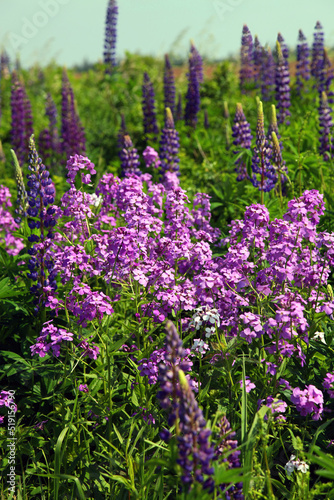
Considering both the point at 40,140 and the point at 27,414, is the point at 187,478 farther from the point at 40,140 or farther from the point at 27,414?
the point at 40,140

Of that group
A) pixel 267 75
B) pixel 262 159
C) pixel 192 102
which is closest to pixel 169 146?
pixel 262 159

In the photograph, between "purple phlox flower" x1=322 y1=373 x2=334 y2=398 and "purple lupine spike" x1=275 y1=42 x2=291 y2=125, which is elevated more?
"purple lupine spike" x1=275 y1=42 x2=291 y2=125

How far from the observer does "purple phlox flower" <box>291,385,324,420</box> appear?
2.66 m

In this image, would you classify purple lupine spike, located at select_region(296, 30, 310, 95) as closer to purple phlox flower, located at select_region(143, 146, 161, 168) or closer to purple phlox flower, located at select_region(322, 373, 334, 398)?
purple phlox flower, located at select_region(143, 146, 161, 168)

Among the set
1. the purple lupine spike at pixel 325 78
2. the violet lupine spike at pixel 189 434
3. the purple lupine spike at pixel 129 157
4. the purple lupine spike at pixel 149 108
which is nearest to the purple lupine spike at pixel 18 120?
the purple lupine spike at pixel 149 108

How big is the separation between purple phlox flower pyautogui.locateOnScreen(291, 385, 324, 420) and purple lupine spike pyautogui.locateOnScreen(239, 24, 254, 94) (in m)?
5.05

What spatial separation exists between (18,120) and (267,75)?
4.29 m

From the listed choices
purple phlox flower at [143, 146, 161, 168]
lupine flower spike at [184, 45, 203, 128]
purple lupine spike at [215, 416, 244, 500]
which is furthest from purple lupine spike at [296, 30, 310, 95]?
purple lupine spike at [215, 416, 244, 500]

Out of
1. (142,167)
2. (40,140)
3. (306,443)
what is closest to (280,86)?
(142,167)

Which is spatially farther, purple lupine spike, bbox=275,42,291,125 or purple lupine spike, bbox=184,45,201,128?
purple lupine spike, bbox=184,45,201,128

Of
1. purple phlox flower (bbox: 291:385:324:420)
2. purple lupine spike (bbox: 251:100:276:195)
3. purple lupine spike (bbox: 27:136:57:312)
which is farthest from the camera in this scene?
purple lupine spike (bbox: 251:100:276:195)

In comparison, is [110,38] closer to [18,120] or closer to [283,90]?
[18,120]

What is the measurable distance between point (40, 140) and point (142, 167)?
8.01 ft

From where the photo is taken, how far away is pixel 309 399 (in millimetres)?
2654
